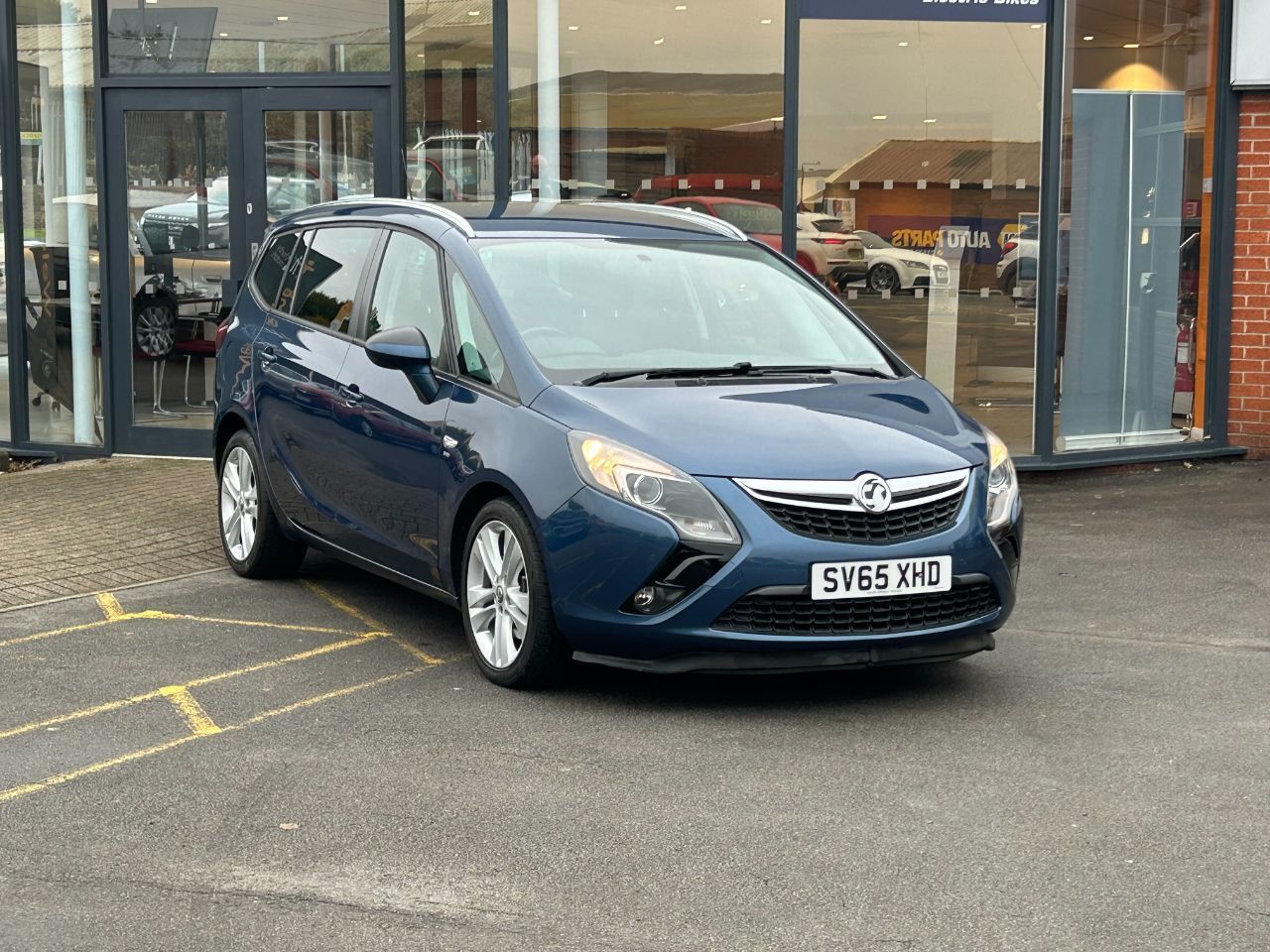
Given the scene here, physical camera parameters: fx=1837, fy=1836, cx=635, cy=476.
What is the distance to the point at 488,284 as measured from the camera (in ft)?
22.4

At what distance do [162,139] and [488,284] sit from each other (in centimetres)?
606

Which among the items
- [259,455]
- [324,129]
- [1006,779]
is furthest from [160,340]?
[1006,779]

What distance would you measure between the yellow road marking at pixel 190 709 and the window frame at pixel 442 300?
1.49 m

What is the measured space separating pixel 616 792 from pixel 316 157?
774 centimetres

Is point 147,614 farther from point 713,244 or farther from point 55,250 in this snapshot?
point 55,250

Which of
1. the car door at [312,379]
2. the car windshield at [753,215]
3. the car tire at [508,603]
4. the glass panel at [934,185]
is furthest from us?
the car windshield at [753,215]

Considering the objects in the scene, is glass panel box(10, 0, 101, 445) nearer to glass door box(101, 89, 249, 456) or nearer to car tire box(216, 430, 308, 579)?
glass door box(101, 89, 249, 456)

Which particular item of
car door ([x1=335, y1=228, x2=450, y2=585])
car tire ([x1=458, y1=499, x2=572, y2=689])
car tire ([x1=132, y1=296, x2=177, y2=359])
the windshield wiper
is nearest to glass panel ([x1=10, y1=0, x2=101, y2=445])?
car tire ([x1=132, y1=296, x2=177, y2=359])

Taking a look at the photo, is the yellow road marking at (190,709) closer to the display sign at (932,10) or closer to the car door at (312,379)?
the car door at (312,379)

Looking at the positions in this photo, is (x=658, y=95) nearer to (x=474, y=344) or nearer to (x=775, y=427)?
(x=474, y=344)

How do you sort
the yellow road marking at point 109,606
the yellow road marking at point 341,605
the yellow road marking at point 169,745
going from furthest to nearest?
the yellow road marking at point 109,606 → the yellow road marking at point 341,605 → the yellow road marking at point 169,745

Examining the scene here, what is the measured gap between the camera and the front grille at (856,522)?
19.2ft

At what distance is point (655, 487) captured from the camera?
5.88 meters

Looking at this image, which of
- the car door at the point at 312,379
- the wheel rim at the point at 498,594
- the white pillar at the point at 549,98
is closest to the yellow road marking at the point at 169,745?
the wheel rim at the point at 498,594
